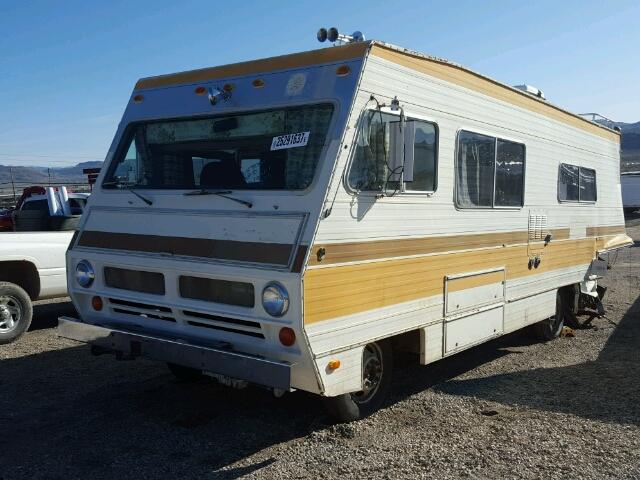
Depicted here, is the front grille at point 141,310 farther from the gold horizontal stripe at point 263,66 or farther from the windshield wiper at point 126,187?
the gold horizontal stripe at point 263,66

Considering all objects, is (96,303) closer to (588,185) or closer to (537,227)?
(537,227)

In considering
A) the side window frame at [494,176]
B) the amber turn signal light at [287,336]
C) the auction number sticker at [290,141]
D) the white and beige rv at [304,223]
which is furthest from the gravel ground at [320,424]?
the auction number sticker at [290,141]

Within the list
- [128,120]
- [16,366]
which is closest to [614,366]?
[128,120]

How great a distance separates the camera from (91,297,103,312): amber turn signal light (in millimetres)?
5383

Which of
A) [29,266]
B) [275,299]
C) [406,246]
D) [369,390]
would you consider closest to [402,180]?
[406,246]

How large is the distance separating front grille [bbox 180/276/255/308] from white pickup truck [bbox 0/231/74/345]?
169 inches

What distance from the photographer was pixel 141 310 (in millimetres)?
5156

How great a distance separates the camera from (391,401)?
→ 578 cm

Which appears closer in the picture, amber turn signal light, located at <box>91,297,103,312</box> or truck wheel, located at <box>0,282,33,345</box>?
amber turn signal light, located at <box>91,297,103,312</box>

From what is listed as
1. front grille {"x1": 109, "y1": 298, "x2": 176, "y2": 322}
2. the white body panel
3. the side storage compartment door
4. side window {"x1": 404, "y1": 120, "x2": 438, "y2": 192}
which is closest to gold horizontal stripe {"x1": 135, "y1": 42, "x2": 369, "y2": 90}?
side window {"x1": 404, "y1": 120, "x2": 438, "y2": 192}

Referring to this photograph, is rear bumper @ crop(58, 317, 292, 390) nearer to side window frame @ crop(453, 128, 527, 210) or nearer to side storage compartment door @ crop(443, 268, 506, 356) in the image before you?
side storage compartment door @ crop(443, 268, 506, 356)

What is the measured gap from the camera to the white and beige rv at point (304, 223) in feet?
14.3

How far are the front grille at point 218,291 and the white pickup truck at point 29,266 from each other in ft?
14.1

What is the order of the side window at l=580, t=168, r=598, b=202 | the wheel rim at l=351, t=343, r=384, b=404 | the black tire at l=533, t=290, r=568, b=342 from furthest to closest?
the side window at l=580, t=168, r=598, b=202, the black tire at l=533, t=290, r=568, b=342, the wheel rim at l=351, t=343, r=384, b=404
